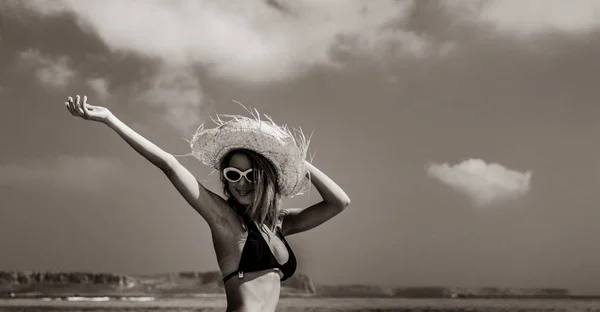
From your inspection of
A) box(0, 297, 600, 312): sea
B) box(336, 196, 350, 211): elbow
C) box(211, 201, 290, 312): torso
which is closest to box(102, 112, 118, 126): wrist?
box(211, 201, 290, 312): torso

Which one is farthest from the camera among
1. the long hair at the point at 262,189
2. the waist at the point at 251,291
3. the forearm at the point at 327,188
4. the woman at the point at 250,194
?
the forearm at the point at 327,188

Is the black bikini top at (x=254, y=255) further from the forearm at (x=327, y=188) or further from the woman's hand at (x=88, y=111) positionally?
the woman's hand at (x=88, y=111)

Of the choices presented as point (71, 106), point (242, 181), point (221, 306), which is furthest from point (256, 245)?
point (221, 306)

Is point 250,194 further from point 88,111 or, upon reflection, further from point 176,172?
point 88,111

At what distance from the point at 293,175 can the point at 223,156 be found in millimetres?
304

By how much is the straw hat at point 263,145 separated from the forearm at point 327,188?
1.7 inches

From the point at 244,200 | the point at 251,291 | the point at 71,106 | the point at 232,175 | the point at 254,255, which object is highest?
the point at 71,106

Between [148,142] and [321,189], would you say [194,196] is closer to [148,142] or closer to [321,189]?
[148,142]

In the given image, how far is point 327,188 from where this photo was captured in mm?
3260

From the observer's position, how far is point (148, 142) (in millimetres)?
2652

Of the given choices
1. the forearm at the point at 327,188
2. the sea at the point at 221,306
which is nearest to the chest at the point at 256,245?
the forearm at the point at 327,188

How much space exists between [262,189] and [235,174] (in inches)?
4.9

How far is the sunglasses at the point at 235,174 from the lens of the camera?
10.00ft

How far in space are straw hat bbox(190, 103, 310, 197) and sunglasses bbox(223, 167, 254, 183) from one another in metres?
0.12
